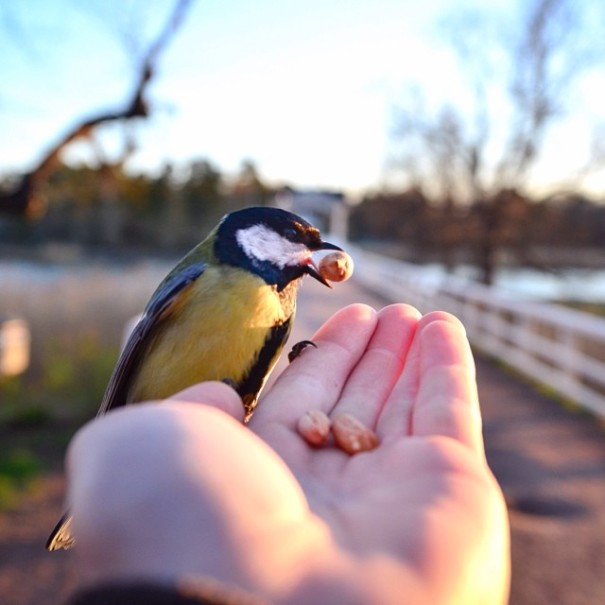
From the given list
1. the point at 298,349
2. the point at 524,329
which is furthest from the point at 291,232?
the point at 524,329

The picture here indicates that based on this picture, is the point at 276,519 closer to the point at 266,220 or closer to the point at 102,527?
the point at 102,527

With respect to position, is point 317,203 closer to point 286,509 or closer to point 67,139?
point 67,139

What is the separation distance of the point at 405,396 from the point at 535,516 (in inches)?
134

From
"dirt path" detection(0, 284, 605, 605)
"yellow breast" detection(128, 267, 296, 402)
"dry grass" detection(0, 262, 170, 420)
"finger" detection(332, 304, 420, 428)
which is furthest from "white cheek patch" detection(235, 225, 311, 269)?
"dry grass" detection(0, 262, 170, 420)

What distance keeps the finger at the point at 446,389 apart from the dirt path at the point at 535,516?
259 centimetres

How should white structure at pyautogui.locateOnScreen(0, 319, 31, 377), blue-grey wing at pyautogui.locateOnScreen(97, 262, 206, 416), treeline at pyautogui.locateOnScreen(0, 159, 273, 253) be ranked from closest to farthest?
blue-grey wing at pyautogui.locateOnScreen(97, 262, 206, 416)
white structure at pyautogui.locateOnScreen(0, 319, 31, 377)
treeline at pyautogui.locateOnScreen(0, 159, 273, 253)

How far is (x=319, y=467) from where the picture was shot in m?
1.64

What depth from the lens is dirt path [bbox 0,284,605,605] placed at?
13.4ft

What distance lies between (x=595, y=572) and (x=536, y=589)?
1.36ft

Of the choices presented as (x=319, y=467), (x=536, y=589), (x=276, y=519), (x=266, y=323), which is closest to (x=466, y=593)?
(x=276, y=519)

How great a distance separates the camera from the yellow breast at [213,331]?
6.61 feet

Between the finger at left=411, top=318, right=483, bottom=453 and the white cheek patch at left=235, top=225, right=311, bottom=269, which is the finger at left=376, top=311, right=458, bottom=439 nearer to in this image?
the finger at left=411, top=318, right=483, bottom=453

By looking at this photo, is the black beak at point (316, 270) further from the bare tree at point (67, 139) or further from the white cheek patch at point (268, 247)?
the bare tree at point (67, 139)

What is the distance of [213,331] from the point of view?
6.65ft
